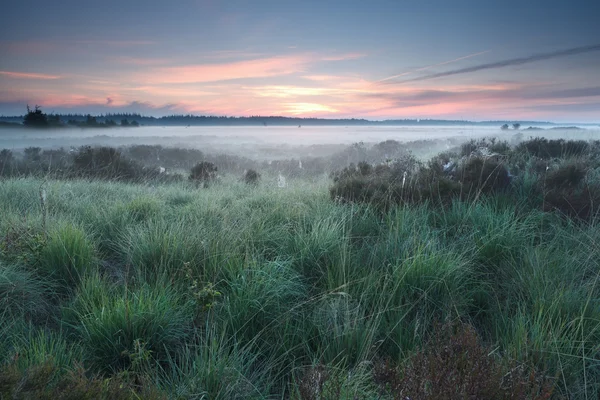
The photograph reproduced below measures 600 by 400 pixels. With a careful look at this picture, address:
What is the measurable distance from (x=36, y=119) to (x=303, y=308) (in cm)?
2436

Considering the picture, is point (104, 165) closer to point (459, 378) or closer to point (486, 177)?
point (486, 177)

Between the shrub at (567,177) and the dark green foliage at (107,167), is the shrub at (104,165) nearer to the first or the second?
the dark green foliage at (107,167)

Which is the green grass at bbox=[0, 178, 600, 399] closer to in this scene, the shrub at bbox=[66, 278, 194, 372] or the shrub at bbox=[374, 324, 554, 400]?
the shrub at bbox=[66, 278, 194, 372]

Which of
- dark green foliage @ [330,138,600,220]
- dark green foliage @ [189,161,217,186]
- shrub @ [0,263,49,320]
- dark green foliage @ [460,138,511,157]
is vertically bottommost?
shrub @ [0,263,49,320]

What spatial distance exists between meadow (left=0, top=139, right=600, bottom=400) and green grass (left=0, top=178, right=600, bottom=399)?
18mm

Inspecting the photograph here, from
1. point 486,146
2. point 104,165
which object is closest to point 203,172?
point 104,165

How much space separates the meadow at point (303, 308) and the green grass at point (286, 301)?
18mm

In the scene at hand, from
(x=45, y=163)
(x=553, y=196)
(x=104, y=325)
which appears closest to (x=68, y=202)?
(x=104, y=325)

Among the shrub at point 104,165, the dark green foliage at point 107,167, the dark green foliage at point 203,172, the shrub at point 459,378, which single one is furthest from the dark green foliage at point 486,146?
the shrub at point 104,165

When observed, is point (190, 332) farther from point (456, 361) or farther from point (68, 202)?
point (68, 202)

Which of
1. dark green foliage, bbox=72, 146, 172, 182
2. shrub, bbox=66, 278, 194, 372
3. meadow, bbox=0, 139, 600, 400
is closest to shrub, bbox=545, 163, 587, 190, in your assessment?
meadow, bbox=0, 139, 600, 400

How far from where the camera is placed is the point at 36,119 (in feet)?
73.5

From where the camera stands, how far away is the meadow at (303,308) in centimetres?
196

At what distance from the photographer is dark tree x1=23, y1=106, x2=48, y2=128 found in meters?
21.5
